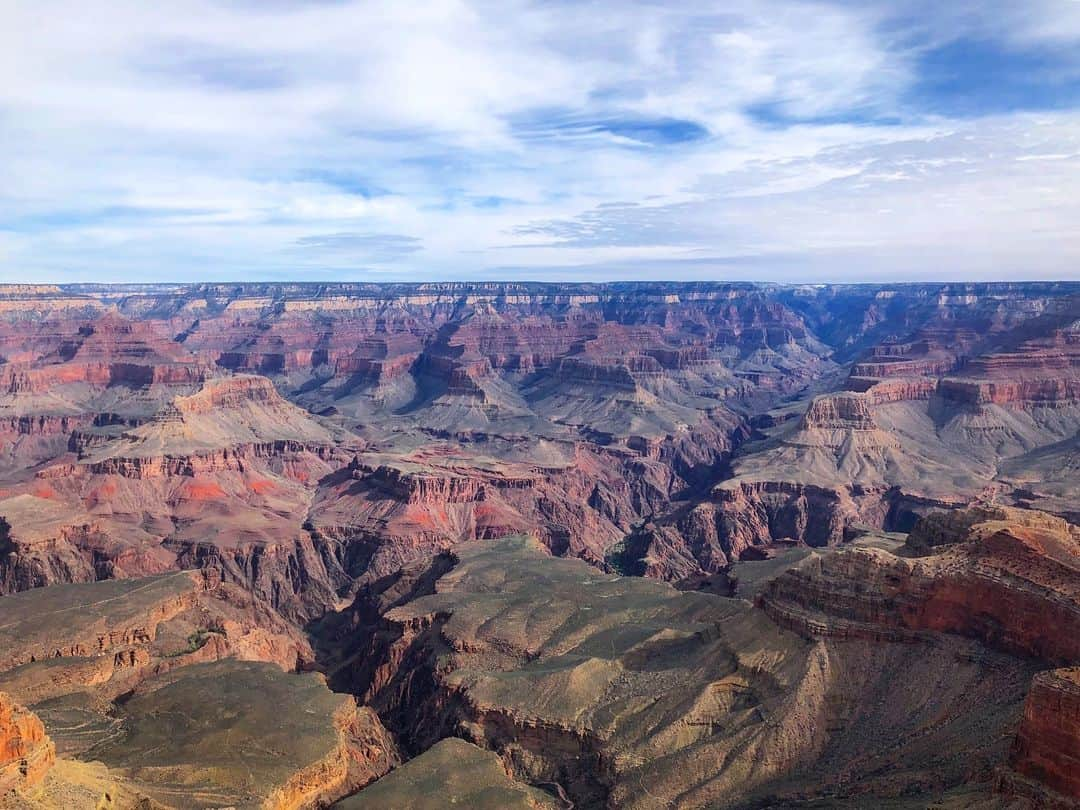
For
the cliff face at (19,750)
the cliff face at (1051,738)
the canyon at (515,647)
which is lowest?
the canyon at (515,647)

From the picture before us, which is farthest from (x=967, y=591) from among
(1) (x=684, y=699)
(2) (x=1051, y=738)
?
(1) (x=684, y=699)

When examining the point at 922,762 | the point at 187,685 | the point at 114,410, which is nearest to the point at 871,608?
the point at 922,762

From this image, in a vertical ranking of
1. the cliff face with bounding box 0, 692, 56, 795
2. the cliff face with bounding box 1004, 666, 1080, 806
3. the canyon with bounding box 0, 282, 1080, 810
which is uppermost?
the cliff face with bounding box 1004, 666, 1080, 806

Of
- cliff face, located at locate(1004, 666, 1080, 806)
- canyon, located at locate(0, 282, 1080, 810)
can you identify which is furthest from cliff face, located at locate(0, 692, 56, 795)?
cliff face, located at locate(1004, 666, 1080, 806)

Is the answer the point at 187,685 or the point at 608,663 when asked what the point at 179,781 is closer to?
the point at 187,685

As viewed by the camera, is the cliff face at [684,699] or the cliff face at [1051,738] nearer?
the cliff face at [1051,738]

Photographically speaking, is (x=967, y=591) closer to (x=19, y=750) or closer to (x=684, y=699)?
(x=684, y=699)

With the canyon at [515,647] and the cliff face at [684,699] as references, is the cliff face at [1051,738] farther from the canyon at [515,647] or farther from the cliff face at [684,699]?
the cliff face at [684,699]

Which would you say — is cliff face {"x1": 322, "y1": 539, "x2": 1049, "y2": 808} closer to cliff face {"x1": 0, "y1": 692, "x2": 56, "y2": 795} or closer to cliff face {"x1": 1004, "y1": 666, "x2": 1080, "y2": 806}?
cliff face {"x1": 1004, "y1": 666, "x2": 1080, "y2": 806}

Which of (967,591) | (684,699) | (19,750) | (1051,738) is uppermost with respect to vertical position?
(967,591)

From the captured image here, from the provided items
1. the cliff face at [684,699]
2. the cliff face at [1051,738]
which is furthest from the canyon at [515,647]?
the cliff face at [684,699]

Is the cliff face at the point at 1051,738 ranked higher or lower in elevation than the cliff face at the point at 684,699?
higher

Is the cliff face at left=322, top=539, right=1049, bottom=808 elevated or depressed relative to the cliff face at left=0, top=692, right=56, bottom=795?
depressed
